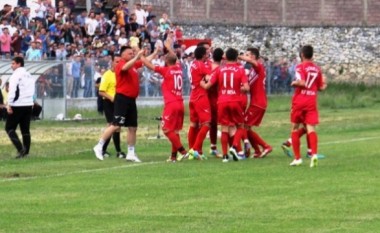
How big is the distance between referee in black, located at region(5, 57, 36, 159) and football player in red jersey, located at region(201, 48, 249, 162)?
14.4 ft

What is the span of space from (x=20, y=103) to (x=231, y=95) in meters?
4.88

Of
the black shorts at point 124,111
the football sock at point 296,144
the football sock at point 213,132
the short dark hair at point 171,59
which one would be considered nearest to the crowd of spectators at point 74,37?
the football sock at point 213,132

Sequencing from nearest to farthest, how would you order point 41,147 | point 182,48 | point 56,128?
point 41,147 → point 56,128 → point 182,48

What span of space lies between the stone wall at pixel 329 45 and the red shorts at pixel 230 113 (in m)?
39.3

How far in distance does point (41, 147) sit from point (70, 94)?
13.4 m

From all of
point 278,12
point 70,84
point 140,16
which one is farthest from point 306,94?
point 278,12

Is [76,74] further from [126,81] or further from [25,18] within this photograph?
[126,81]

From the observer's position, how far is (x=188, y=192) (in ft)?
59.9

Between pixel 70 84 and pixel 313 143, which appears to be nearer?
pixel 313 143

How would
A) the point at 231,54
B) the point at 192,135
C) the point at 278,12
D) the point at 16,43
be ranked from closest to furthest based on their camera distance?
the point at 231,54, the point at 192,135, the point at 16,43, the point at 278,12

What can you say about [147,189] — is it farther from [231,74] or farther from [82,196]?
[231,74]

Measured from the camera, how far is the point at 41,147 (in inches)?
1165

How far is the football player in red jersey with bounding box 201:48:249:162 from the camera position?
77.7 feet

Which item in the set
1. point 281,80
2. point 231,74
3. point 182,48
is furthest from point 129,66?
point 281,80
